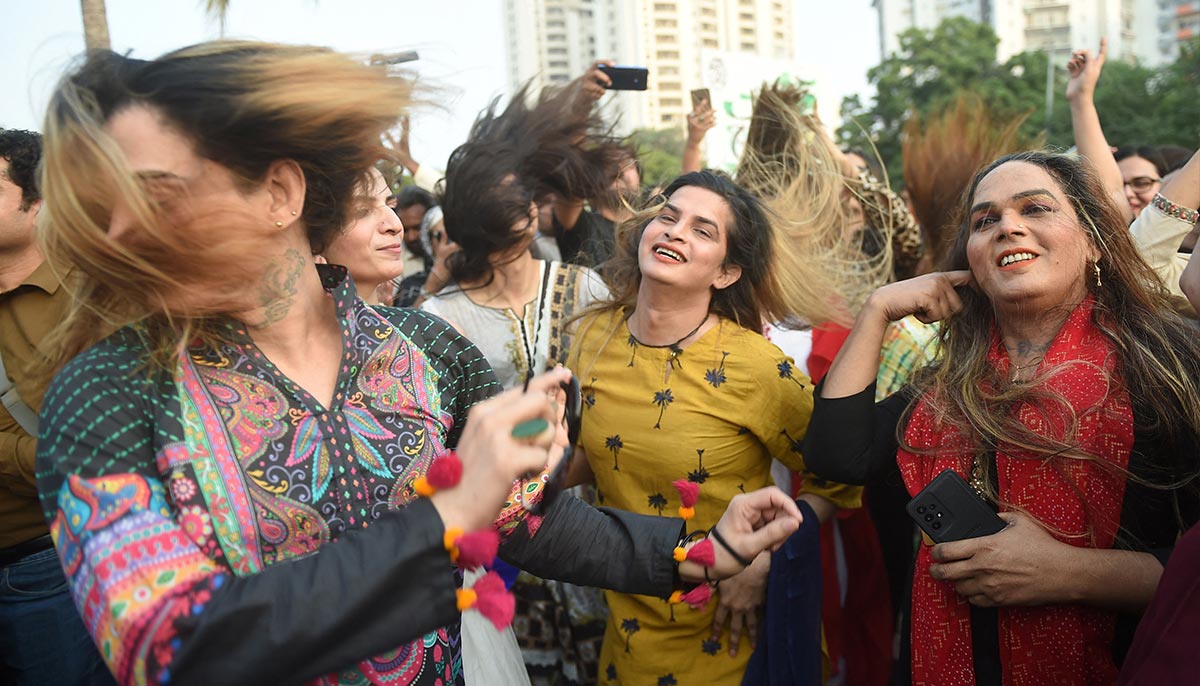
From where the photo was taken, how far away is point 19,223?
2939 millimetres

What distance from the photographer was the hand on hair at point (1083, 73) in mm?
4016

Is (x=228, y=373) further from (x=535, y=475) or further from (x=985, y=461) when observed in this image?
(x=985, y=461)

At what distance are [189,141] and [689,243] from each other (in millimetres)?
1860

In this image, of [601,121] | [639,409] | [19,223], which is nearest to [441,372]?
[639,409]

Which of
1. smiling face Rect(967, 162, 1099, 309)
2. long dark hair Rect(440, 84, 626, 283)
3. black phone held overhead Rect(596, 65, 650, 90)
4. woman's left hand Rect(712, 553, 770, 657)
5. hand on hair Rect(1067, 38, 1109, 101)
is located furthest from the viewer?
black phone held overhead Rect(596, 65, 650, 90)

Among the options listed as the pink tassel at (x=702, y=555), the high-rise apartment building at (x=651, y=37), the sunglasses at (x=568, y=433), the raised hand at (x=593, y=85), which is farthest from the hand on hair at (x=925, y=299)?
the high-rise apartment building at (x=651, y=37)

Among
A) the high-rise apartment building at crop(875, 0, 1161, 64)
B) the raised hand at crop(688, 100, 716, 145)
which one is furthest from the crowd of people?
the high-rise apartment building at crop(875, 0, 1161, 64)

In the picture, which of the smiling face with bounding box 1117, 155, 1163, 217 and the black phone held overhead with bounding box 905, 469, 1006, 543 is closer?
the black phone held overhead with bounding box 905, 469, 1006, 543

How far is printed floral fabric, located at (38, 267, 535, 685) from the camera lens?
3.81ft

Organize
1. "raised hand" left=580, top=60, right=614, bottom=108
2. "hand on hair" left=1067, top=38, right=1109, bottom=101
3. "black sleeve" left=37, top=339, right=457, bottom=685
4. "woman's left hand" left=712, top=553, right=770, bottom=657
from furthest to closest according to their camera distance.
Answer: "raised hand" left=580, top=60, right=614, bottom=108 → "hand on hair" left=1067, top=38, right=1109, bottom=101 → "woman's left hand" left=712, top=553, right=770, bottom=657 → "black sleeve" left=37, top=339, right=457, bottom=685

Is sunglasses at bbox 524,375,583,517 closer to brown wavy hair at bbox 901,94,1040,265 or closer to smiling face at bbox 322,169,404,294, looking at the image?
smiling face at bbox 322,169,404,294

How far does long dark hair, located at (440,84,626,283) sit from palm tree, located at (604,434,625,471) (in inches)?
45.7

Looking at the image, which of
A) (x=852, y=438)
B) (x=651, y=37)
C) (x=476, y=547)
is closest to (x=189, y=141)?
(x=476, y=547)

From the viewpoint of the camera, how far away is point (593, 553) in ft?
5.81
